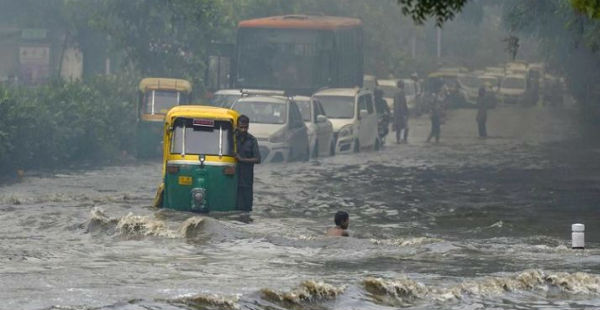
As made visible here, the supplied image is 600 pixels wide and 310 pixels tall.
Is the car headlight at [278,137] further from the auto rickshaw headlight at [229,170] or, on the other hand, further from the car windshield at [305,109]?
the auto rickshaw headlight at [229,170]

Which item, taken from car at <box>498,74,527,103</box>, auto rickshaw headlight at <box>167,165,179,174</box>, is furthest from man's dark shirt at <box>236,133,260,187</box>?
car at <box>498,74,527,103</box>

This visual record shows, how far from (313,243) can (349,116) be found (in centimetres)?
1740

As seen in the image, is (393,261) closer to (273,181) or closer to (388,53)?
(273,181)

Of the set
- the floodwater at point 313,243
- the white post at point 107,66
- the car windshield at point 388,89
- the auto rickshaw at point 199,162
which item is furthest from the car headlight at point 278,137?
the white post at point 107,66

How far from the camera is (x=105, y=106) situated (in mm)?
32938

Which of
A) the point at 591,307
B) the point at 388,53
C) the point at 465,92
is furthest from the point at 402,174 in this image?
the point at 388,53

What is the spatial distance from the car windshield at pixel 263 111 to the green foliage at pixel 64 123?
3.14 m

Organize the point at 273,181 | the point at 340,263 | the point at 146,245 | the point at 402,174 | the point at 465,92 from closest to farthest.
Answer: the point at 340,263 < the point at 146,245 < the point at 273,181 < the point at 402,174 < the point at 465,92

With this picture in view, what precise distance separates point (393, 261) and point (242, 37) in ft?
74.7

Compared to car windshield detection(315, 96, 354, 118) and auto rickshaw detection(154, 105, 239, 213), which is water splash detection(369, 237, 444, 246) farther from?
car windshield detection(315, 96, 354, 118)

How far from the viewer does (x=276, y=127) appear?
31.2 meters

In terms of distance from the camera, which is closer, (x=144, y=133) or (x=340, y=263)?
(x=340, y=263)

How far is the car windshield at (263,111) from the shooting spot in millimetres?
31531

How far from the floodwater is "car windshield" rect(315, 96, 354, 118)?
3895mm
